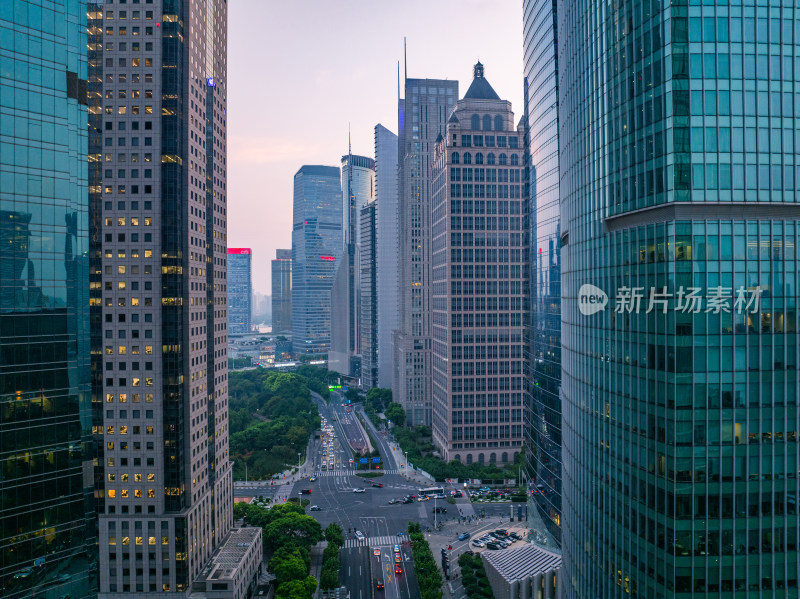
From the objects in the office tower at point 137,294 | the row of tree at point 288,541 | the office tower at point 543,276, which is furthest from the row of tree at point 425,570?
the office tower at point 137,294

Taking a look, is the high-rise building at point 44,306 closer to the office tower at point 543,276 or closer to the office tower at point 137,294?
the office tower at point 137,294

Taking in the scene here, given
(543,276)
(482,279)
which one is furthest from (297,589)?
(482,279)

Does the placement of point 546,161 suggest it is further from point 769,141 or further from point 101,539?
point 101,539

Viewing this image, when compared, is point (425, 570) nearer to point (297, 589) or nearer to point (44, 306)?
point (297, 589)

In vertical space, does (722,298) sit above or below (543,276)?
below

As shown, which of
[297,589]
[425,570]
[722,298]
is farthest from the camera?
[425,570]
